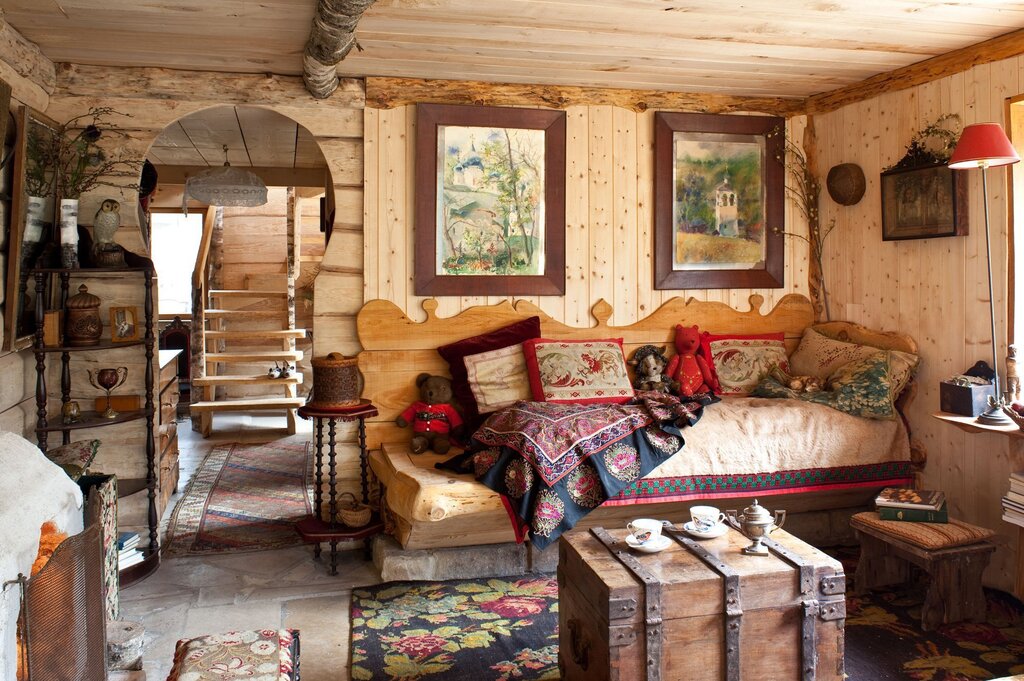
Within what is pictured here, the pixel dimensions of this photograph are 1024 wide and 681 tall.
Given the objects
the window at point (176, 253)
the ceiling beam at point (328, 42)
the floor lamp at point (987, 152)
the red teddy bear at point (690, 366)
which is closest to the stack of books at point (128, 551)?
the ceiling beam at point (328, 42)

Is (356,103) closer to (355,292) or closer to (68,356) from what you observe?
(355,292)

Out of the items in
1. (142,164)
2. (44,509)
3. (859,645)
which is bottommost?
(859,645)

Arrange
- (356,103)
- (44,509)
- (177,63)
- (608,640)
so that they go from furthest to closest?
(356,103) < (177,63) < (608,640) < (44,509)

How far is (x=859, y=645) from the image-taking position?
3133 millimetres

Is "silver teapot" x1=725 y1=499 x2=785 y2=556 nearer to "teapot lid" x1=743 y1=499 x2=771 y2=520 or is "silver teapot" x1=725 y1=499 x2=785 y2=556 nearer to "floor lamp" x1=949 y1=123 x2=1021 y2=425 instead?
Result: "teapot lid" x1=743 y1=499 x2=771 y2=520

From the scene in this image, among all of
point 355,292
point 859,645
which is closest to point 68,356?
point 355,292

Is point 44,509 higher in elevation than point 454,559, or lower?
higher

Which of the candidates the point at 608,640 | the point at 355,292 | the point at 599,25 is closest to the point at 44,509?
the point at 608,640

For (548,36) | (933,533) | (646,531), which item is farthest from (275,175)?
(933,533)

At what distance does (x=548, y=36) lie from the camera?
3699mm

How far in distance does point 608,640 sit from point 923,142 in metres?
3.15

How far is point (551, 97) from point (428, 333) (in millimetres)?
1508

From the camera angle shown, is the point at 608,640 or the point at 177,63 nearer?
the point at 608,640

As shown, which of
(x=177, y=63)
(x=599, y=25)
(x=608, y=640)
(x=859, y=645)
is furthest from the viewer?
(x=177, y=63)
